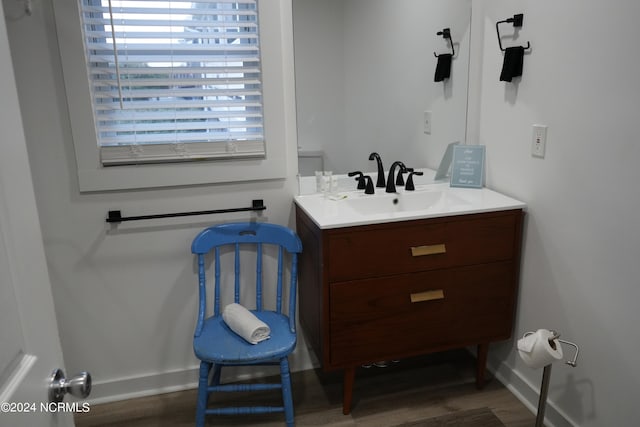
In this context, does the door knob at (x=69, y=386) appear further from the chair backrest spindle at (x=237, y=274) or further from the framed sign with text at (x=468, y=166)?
the framed sign with text at (x=468, y=166)

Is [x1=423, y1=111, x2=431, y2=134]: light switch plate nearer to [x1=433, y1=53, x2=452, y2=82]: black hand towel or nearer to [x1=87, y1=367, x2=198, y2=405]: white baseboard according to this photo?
[x1=433, y1=53, x2=452, y2=82]: black hand towel

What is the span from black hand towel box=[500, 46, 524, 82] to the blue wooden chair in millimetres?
1083

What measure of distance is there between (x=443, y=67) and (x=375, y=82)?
36 cm

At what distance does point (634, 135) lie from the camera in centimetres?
148

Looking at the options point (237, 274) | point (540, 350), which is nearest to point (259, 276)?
point (237, 274)

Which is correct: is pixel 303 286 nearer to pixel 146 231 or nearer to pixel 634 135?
pixel 146 231

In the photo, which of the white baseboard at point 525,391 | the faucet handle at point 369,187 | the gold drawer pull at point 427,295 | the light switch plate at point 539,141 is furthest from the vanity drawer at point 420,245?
the white baseboard at point 525,391

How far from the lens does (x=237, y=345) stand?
1.84m

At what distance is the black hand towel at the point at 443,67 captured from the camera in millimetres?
2277

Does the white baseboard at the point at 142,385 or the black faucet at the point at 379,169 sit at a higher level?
the black faucet at the point at 379,169

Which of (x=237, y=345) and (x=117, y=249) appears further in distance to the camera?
(x=117, y=249)

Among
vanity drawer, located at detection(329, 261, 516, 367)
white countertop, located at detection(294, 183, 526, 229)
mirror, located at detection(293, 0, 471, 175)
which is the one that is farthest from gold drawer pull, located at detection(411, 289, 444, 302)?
mirror, located at detection(293, 0, 471, 175)

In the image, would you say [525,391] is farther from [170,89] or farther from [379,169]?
[170,89]

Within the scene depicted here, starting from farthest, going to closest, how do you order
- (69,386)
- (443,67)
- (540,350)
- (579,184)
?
(443,67) → (579,184) → (540,350) → (69,386)
